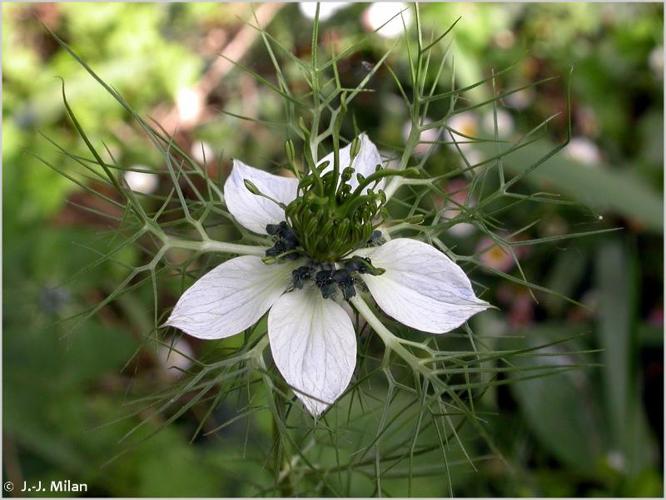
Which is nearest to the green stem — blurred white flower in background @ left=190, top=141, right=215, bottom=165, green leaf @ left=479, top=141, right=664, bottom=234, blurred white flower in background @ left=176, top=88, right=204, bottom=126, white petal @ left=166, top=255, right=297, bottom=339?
white petal @ left=166, top=255, right=297, bottom=339

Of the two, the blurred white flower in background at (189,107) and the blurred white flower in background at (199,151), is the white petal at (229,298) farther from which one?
the blurred white flower in background at (189,107)

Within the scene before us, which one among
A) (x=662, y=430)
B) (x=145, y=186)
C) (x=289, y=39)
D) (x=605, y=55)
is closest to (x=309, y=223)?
(x=662, y=430)

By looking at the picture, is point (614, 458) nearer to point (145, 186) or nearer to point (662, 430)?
point (662, 430)

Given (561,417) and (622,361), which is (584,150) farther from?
(561,417)

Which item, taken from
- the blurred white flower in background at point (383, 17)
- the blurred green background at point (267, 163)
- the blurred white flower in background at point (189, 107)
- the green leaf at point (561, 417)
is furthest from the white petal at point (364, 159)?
the blurred white flower in background at point (189, 107)

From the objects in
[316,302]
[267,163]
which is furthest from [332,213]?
[267,163]
